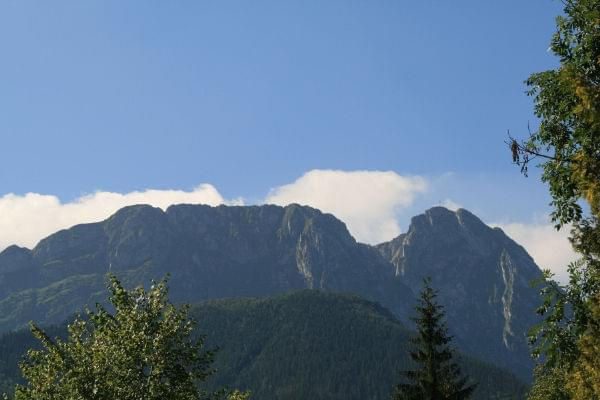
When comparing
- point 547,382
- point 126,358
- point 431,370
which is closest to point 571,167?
point 126,358

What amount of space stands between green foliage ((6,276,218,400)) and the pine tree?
79.7 feet

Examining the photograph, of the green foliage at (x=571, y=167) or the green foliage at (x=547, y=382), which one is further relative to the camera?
the green foliage at (x=547, y=382)

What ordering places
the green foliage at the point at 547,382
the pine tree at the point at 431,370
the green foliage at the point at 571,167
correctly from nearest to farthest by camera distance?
the green foliage at the point at 571,167 → the pine tree at the point at 431,370 → the green foliage at the point at 547,382

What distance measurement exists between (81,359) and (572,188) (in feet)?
56.3

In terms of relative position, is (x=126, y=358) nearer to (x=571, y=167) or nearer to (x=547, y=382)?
(x=571, y=167)

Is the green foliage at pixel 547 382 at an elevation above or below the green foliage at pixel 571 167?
below

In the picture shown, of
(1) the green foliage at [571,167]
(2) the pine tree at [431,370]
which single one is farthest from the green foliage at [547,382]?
(1) the green foliage at [571,167]

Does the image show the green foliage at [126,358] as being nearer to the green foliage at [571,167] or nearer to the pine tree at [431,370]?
the green foliage at [571,167]

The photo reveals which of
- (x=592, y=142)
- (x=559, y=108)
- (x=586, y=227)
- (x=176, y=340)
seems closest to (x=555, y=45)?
(x=559, y=108)

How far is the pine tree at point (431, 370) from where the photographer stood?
45.9m

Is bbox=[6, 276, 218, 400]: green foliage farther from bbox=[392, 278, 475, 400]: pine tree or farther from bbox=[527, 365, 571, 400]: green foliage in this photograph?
bbox=[527, 365, 571, 400]: green foliage

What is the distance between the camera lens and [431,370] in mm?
46500

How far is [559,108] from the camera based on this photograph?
1855 centimetres

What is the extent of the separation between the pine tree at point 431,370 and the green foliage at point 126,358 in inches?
957
